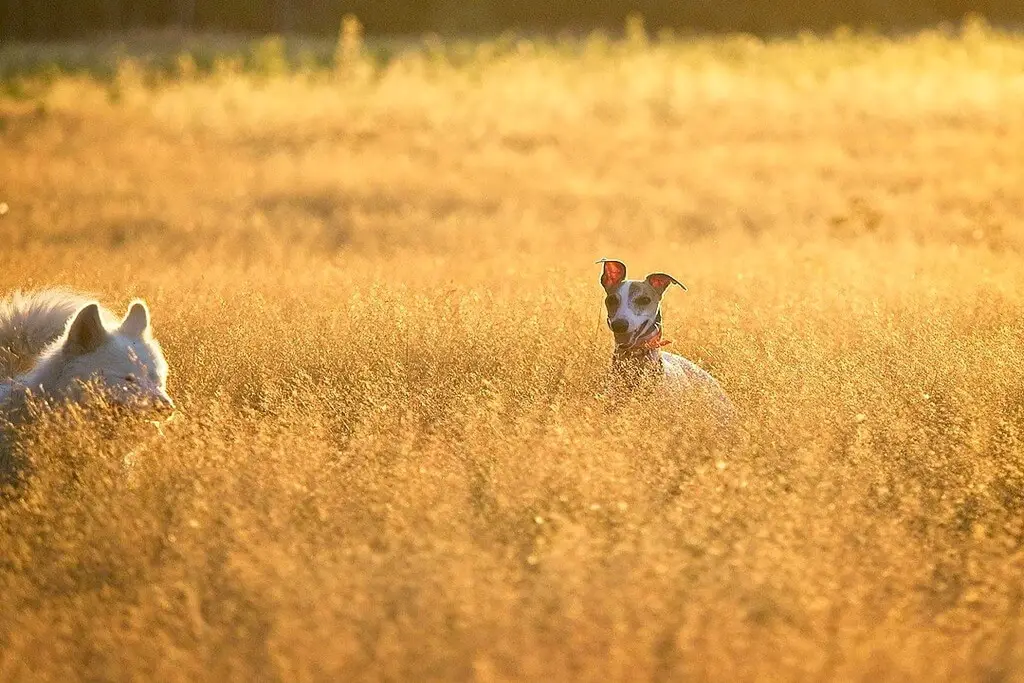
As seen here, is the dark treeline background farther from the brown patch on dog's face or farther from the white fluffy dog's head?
the white fluffy dog's head

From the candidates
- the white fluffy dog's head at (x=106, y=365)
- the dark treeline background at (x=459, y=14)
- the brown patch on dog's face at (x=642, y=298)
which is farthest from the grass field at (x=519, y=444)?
the dark treeline background at (x=459, y=14)

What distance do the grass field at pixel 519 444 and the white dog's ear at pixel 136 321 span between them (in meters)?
0.42

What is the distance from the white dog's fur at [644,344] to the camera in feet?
19.0

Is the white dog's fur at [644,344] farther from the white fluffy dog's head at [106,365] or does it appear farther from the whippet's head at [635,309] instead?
the white fluffy dog's head at [106,365]

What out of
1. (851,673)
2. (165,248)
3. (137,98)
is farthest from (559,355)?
(137,98)

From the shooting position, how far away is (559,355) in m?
6.72

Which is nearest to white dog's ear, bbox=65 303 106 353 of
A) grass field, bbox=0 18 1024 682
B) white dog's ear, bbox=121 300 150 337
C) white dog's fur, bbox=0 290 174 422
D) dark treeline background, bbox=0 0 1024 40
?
white dog's fur, bbox=0 290 174 422

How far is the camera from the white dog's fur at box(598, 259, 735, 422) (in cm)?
579

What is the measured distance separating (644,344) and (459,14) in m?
37.3

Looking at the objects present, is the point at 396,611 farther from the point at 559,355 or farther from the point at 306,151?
the point at 306,151

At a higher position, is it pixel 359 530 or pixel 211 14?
pixel 211 14

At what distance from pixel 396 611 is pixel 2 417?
91.0 inches

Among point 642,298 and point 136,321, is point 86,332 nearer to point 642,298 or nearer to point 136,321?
point 136,321

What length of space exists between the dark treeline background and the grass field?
26223 millimetres
